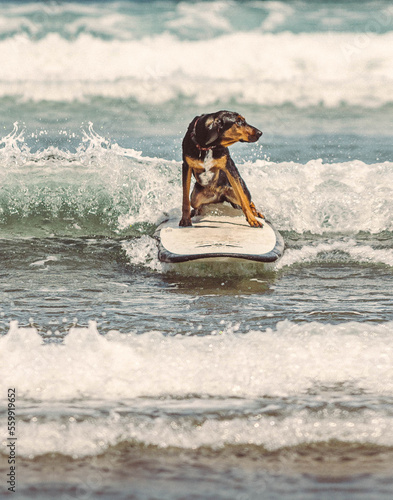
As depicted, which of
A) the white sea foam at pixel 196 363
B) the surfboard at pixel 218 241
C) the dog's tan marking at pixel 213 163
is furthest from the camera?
the dog's tan marking at pixel 213 163

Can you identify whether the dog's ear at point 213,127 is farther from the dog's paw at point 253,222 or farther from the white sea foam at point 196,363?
the white sea foam at point 196,363

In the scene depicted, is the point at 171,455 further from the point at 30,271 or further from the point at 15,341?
the point at 30,271

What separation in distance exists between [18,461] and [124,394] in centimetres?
77

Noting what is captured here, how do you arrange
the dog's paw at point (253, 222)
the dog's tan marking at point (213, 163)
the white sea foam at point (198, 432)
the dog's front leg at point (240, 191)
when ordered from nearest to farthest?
the white sea foam at point (198, 432) < the dog's tan marking at point (213, 163) < the dog's front leg at point (240, 191) < the dog's paw at point (253, 222)

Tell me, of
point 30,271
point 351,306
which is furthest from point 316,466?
point 30,271

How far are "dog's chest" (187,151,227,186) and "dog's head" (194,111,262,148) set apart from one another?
26 centimetres

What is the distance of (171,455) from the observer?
3.31 metres

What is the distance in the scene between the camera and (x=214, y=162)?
24.2 feet

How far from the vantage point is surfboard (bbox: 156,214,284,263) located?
6.94 m

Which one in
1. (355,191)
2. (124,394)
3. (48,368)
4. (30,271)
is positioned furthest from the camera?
(355,191)

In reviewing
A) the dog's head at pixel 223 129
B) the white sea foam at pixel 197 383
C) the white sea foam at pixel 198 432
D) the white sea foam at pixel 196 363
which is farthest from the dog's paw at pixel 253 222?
the white sea foam at pixel 198 432

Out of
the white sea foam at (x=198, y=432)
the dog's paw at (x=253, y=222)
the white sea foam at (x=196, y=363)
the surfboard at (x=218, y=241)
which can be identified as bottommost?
the white sea foam at (x=198, y=432)

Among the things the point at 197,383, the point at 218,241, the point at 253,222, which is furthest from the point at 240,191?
the point at 197,383

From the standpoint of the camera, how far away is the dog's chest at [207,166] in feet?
23.9
